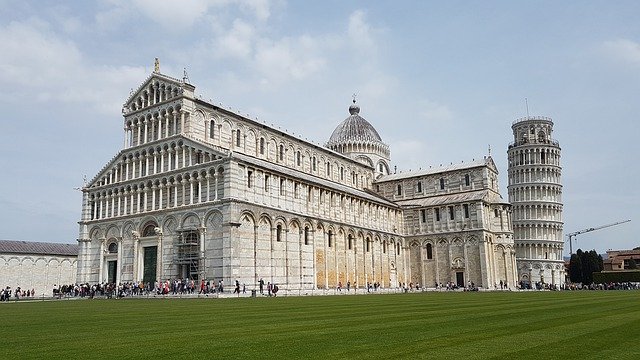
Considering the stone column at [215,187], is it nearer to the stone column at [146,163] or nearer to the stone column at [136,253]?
the stone column at [146,163]

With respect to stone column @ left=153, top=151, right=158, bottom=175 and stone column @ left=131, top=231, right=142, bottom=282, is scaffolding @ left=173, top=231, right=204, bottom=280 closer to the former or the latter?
stone column @ left=131, top=231, right=142, bottom=282

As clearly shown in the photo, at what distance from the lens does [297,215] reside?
4950cm

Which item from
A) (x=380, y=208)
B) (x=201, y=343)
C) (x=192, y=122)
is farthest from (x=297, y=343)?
(x=380, y=208)

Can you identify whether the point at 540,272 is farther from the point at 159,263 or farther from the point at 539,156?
the point at 159,263

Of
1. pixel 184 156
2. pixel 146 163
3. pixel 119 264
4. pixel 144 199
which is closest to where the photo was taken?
pixel 184 156

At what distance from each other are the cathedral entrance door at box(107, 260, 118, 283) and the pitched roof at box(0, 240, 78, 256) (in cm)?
2169

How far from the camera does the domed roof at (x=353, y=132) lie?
266 ft

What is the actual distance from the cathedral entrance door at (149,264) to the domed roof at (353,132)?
3925 cm

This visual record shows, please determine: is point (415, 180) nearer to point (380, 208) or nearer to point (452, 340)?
point (380, 208)

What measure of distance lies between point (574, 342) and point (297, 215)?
132 ft

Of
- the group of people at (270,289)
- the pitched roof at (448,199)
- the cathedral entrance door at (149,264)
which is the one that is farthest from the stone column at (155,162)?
the pitched roof at (448,199)

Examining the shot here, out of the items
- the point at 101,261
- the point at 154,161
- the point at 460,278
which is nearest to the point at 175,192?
the point at 154,161

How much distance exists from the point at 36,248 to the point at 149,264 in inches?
1226

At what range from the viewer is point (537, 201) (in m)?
91.9
